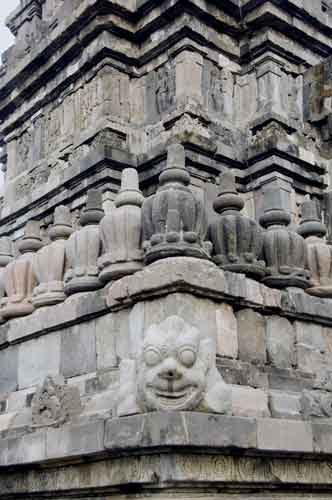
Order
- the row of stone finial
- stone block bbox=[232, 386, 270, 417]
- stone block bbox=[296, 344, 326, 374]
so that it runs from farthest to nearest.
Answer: stone block bbox=[296, 344, 326, 374] < the row of stone finial < stone block bbox=[232, 386, 270, 417]

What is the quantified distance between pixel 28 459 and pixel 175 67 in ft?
26.9

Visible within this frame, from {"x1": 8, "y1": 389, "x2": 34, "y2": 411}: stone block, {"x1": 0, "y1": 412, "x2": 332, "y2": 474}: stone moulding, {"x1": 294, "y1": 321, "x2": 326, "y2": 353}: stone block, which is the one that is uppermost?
{"x1": 294, "y1": 321, "x2": 326, "y2": 353}: stone block

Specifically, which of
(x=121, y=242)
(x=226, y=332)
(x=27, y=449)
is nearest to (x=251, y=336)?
(x=226, y=332)

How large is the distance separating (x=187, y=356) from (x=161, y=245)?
4.22 feet

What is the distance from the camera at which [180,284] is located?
6070 mm

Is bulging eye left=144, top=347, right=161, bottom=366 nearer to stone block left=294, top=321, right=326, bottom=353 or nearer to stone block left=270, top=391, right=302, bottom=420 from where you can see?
stone block left=270, top=391, right=302, bottom=420

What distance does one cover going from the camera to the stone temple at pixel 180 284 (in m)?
5.60

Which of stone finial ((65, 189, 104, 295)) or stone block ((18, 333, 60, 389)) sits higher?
stone finial ((65, 189, 104, 295))

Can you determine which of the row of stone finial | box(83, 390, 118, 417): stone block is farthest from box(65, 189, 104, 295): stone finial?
box(83, 390, 118, 417): stone block

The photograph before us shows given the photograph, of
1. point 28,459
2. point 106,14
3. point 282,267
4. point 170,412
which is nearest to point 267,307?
point 282,267

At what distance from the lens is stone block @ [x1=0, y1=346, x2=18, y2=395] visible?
815 cm

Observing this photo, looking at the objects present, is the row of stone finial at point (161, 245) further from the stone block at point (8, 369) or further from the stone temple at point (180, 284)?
the stone block at point (8, 369)

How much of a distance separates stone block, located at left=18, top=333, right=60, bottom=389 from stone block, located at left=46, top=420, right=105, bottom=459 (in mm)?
1305

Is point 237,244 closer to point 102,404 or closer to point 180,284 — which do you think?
point 180,284
